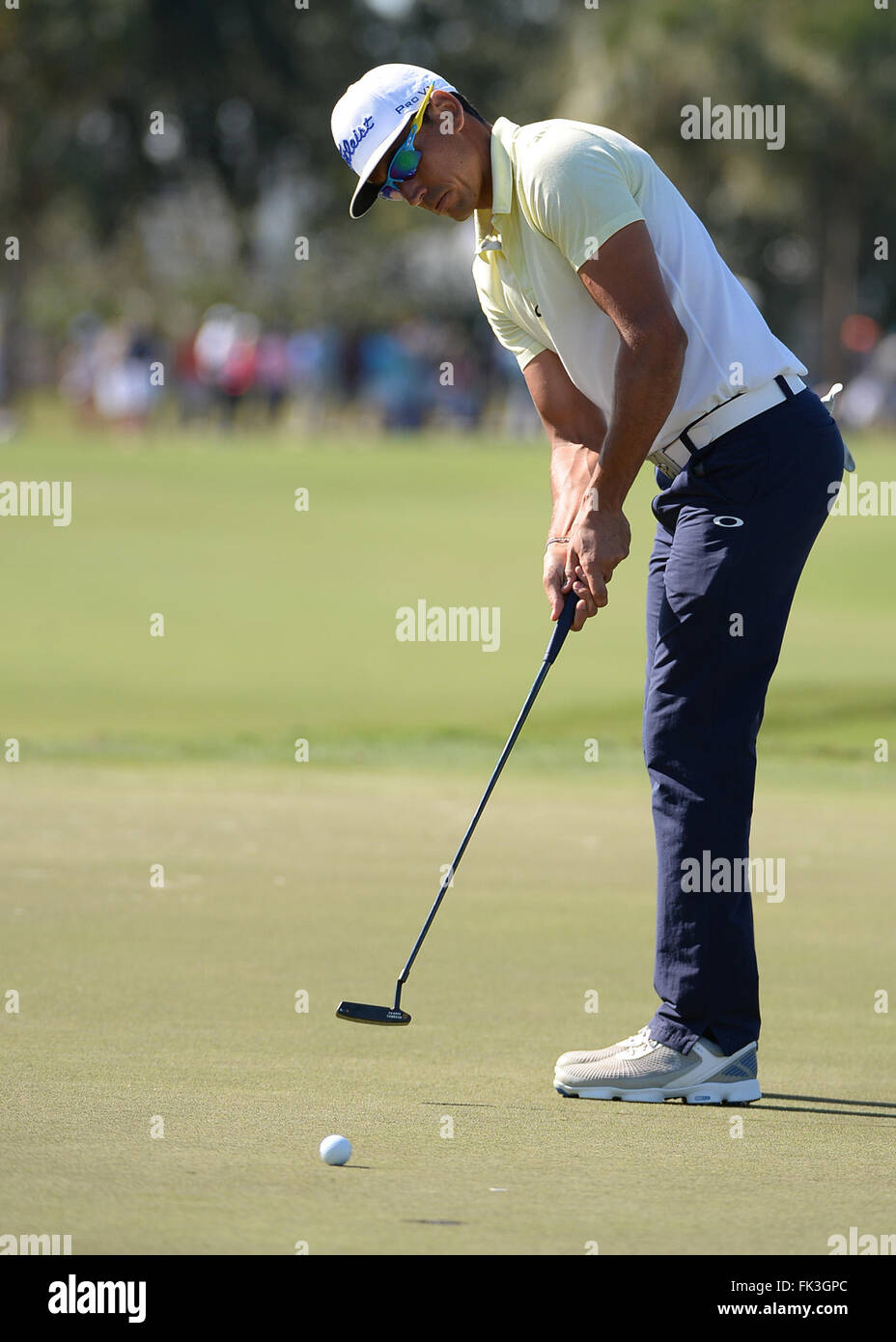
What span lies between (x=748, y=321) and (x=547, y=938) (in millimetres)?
2305

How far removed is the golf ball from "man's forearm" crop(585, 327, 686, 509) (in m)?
1.67

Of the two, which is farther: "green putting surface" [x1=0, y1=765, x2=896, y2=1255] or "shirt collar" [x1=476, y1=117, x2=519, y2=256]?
"shirt collar" [x1=476, y1=117, x2=519, y2=256]

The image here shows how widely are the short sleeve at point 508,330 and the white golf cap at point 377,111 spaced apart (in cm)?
47

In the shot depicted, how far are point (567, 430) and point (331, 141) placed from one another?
142 feet

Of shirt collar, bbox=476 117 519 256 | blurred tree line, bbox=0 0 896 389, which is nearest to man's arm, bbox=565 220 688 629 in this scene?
shirt collar, bbox=476 117 519 256

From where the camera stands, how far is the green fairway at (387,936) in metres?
3.78

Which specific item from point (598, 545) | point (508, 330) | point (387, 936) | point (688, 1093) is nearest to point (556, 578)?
point (598, 545)

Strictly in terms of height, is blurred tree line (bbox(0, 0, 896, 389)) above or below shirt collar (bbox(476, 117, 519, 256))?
above

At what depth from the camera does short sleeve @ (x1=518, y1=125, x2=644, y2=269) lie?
4.63m

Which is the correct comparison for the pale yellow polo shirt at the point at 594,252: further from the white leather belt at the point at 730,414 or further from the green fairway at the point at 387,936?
the green fairway at the point at 387,936

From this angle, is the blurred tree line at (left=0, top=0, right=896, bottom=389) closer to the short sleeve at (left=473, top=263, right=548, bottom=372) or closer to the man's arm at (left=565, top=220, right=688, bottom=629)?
the short sleeve at (left=473, top=263, right=548, bottom=372)

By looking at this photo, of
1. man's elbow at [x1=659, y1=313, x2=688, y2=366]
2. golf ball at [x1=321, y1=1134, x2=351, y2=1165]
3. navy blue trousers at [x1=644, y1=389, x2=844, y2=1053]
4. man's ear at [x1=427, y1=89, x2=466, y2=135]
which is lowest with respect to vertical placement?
golf ball at [x1=321, y1=1134, x2=351, y2=1165]

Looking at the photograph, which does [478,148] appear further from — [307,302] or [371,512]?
[307,302]

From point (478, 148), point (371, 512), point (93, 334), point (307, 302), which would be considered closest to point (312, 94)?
point (307, 302)
